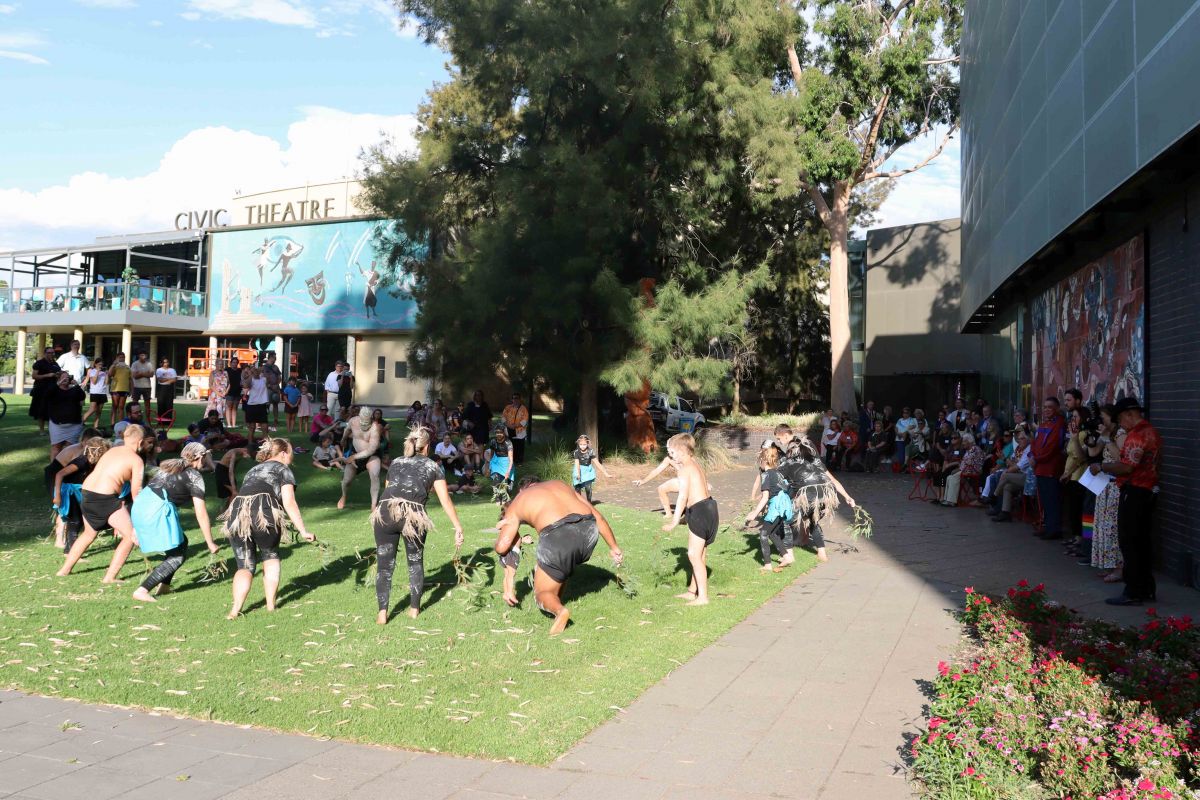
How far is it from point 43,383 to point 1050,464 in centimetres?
1682

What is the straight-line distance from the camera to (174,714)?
581 centimetres

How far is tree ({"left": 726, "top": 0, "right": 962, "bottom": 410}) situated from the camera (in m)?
21.6

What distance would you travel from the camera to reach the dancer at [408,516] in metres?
8.15

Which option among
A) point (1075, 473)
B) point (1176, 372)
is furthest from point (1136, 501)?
point (1075, 473)

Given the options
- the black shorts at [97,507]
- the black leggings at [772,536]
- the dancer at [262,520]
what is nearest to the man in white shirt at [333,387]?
the black shorts at [97,507]

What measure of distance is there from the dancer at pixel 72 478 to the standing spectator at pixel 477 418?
9591mm

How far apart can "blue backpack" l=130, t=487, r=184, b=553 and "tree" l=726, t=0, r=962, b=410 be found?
15.4 m

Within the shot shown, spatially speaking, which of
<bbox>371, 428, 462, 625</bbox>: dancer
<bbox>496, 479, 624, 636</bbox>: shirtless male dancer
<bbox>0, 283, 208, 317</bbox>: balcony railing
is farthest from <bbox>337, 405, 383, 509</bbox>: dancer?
<bbox>0, 283, 208, 317</bbox>: balcony railing

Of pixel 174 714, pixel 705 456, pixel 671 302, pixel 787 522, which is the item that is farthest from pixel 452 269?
pixel 174 714

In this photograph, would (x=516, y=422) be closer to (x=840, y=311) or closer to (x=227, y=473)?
(x=227, y=473)

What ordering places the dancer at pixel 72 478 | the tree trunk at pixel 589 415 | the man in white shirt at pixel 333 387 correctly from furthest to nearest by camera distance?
the man in white shirt at pixel 333 387 < the tree trunk at pixel 589 415 < the dancer at pixel 72 478

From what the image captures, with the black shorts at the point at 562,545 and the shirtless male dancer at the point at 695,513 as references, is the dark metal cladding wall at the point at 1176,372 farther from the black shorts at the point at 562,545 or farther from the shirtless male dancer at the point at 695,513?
the black shorts at the point at 562,545

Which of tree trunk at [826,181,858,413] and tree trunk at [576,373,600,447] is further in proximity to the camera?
tree trunk at [826,181,858,413]

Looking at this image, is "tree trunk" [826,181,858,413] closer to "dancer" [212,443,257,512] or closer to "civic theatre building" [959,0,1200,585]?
"civic theatre building" [959,0,1200,585]
